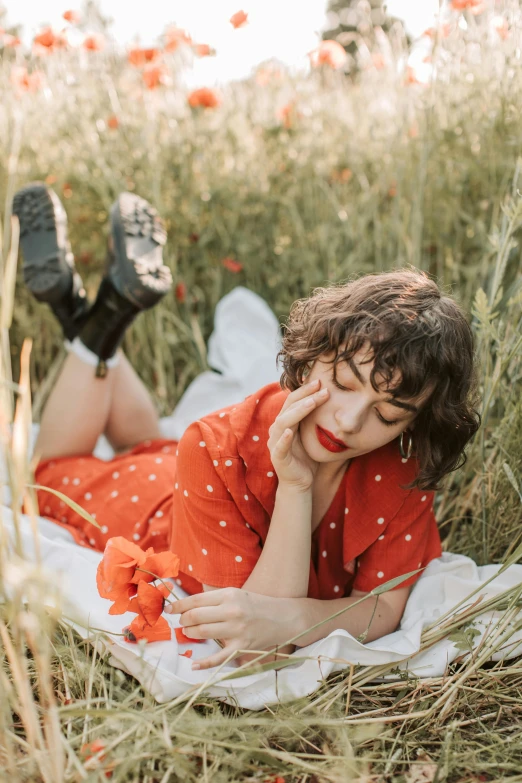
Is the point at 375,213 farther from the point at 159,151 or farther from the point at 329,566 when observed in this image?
the point at 329,566

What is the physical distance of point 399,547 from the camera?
1.40 meters

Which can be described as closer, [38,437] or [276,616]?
[276,616]

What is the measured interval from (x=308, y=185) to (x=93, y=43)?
998 mm

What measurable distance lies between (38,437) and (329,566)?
0.99 m

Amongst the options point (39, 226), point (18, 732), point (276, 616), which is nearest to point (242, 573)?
point (276, 616)

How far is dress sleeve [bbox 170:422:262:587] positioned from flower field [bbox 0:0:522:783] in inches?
9.7

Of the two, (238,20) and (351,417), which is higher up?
(238,20)

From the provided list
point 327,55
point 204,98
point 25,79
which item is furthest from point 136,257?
point 327,55

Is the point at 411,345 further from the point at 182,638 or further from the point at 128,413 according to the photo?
the point at 128,413

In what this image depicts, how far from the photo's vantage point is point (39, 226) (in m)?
1.94

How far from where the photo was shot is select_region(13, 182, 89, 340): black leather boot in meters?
1.89

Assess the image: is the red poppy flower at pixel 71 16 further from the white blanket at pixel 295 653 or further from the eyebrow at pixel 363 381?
the eyebrow at pixel 363 381

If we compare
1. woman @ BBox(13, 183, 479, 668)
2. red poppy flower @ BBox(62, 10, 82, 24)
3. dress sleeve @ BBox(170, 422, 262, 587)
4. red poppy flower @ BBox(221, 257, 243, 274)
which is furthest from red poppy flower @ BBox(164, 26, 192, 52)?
dress sleeve @ BBox(170, 422, 262, 587)

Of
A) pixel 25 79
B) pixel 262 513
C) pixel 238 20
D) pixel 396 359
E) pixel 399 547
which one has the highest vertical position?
pixel 238 20
